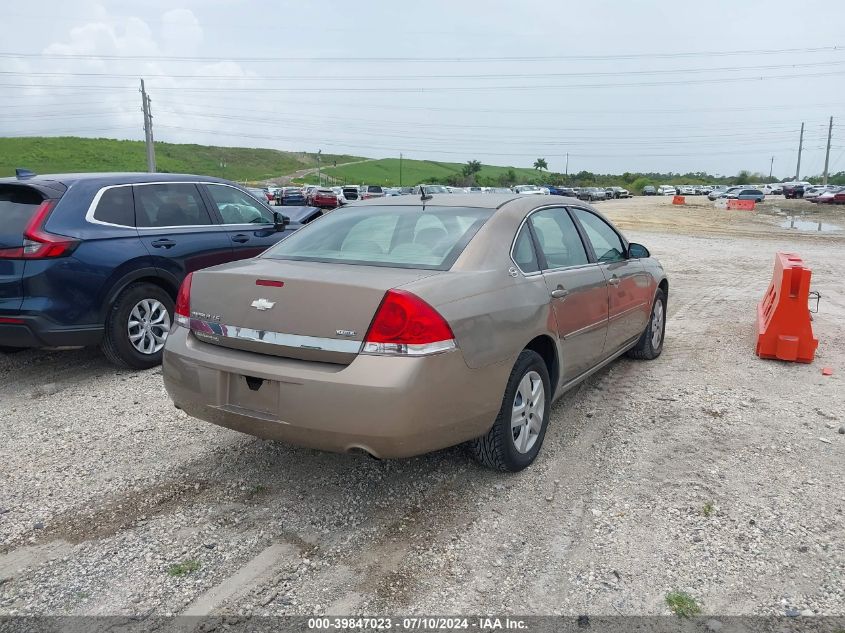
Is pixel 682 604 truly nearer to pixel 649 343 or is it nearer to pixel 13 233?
pixel 649 343

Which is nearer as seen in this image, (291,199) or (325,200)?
(325,200)

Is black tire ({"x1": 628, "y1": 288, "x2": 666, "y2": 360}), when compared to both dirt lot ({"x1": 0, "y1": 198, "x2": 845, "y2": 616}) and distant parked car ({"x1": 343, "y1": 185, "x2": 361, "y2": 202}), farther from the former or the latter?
distant parked car ({"x1": 343, "y1": 185, "x2": 361, "y2": 202})

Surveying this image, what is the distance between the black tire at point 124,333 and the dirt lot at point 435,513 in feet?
1.40

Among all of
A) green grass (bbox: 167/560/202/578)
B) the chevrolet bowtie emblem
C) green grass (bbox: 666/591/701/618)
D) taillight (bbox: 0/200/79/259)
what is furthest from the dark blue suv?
green grass (bbox: 666/591/701/618)

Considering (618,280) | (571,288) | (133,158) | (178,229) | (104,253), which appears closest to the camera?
(571,288)

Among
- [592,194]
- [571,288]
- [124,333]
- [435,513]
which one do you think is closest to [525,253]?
[571,288]

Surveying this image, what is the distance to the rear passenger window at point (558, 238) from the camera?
427 centimetres

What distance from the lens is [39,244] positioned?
16.9 ft

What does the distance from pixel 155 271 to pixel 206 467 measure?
2660mm

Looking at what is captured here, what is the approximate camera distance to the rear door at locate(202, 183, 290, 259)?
6.90 metres

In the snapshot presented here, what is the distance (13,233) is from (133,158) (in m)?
122

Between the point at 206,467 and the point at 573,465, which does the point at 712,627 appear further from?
the point at 206,467

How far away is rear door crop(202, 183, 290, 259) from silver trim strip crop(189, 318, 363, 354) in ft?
11.5

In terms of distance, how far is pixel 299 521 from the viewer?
3342mm
